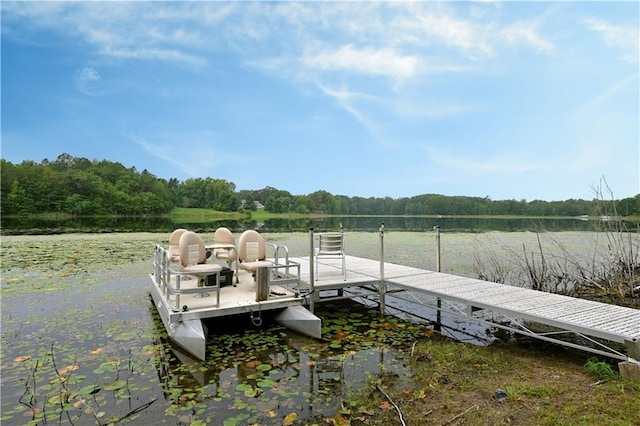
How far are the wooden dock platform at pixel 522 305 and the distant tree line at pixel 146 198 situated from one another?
32950 millimetres

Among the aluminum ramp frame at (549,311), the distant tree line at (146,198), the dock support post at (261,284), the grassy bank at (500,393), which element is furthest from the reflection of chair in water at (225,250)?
the distant tree line at (146,198)

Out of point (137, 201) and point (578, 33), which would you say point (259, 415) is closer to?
point (578, 33)

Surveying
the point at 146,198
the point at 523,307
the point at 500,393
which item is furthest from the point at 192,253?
the point at 146,198

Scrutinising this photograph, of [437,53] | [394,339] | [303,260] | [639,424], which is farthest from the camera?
[437,53]

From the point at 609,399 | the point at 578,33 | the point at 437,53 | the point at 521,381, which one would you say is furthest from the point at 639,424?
the point at 437,53

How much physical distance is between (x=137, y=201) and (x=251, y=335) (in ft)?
206

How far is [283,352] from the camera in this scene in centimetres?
481

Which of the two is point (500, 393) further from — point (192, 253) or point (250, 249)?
point (192, 253)

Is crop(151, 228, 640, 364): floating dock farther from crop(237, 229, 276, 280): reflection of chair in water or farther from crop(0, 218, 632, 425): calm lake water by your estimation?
crop(237, 229, 276, 280): reflection of chair in water

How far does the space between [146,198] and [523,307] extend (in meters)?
65.6

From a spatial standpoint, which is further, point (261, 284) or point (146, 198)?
point (146, 198)

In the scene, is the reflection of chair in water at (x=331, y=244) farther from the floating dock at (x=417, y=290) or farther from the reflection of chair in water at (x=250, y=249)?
the reflection of chair in water at (x=250, y=249)

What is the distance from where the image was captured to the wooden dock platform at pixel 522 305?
4.08 m

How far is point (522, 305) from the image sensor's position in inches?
198
